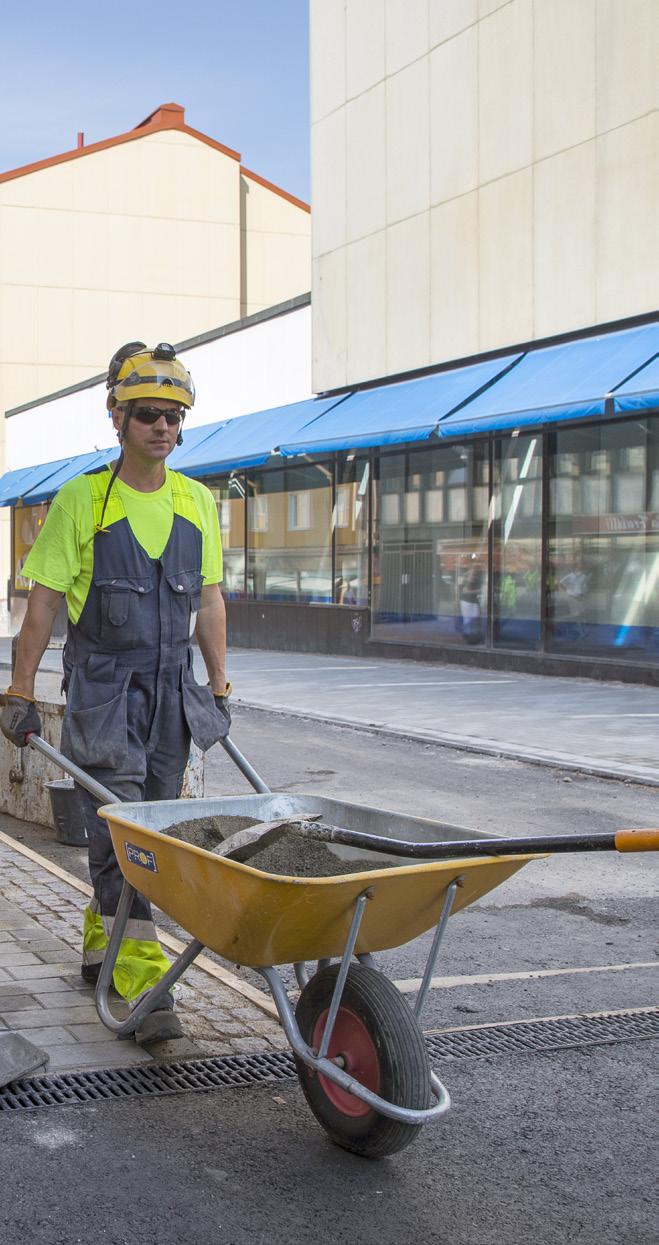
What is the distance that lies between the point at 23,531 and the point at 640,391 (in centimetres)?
2831

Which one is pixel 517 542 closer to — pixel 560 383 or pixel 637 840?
pixel 560 383

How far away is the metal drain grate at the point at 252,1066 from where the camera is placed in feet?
13.2

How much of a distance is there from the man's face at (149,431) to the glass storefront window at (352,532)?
17818mm

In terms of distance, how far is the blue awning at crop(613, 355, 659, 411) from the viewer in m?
14.5

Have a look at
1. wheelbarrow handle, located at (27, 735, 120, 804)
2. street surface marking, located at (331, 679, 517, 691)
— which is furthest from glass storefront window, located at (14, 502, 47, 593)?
wheelbarrow handle, located at (27, 735, 120, 804)

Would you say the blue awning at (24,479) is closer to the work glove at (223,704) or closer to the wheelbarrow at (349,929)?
the work glove at (223,704)

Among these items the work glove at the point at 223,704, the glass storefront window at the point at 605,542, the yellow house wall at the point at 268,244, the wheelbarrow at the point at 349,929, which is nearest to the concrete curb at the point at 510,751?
the glass storefront window at the point at 605,542

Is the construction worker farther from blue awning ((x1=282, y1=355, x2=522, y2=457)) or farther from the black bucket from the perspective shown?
blue awning ((x1=282, y1=355, x2=522, y2=457))

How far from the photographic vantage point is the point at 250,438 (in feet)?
79.9

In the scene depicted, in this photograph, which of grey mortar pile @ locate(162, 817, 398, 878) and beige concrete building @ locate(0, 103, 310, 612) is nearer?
grey mortar pile @ locate(162, 817, 398, 878)

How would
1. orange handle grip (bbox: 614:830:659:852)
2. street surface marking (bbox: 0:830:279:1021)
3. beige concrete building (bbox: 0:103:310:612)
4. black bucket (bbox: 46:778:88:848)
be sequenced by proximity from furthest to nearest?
beige concrete building (bbox: 0:103:310:612) < black bucket (bbox: 46:778:88:848) < street surface marking (bbox: 0:830:279:1021) < orange handle grip (bbox: 614:830:659:852)

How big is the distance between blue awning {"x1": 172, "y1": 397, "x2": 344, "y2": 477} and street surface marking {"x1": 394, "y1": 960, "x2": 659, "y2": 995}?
56.6 feet

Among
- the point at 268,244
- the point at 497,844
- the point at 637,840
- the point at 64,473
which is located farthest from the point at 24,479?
the point at 637,840

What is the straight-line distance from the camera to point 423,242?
2119 centimetres
